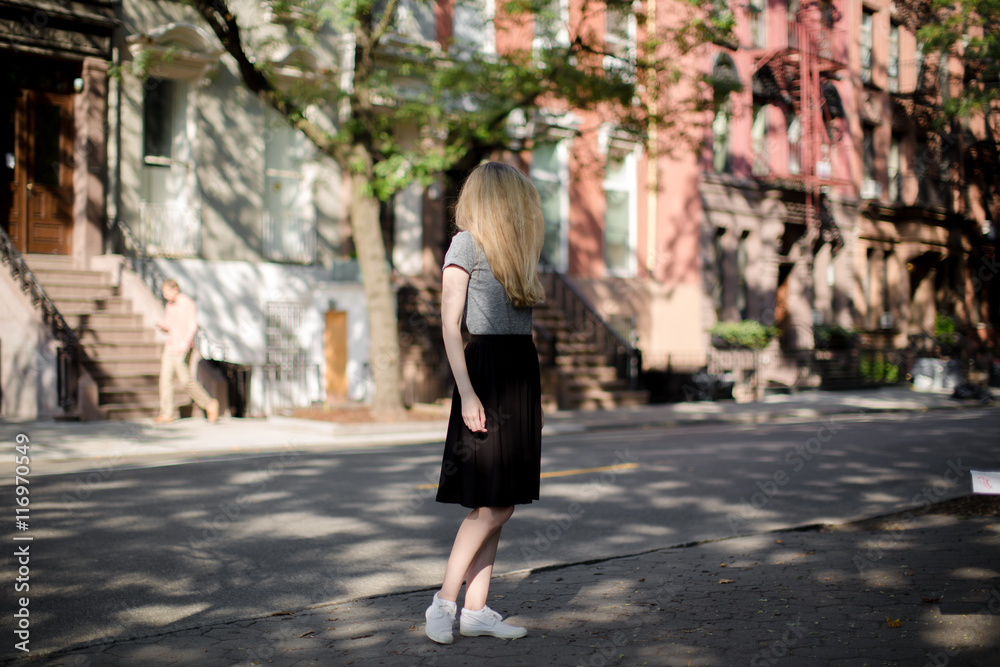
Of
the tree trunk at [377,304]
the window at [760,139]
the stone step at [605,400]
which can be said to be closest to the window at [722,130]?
the window at [760,139]

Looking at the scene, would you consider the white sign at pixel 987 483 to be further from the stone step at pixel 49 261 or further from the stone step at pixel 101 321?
the stone step at pixel 49 261

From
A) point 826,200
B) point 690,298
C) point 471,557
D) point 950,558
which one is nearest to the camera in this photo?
point 471,557

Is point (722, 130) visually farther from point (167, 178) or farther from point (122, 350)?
point (122, 350)

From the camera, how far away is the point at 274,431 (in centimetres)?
1360

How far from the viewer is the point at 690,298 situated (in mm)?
26141

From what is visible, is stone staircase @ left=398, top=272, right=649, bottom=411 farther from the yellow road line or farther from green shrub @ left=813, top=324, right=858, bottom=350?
green shrub @ left=813, top=324, right=858, bottom=350

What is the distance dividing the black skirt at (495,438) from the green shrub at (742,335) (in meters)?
22.5

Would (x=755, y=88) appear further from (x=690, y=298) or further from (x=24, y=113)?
(x=24, y=113)

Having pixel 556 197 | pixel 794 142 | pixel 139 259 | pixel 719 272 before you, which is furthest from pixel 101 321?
pixel 794 142

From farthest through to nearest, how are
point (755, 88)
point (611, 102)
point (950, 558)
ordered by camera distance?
point (755, 88), point (611, 102), point (950, 558)

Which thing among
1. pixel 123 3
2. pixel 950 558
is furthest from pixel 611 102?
pixel 950 558

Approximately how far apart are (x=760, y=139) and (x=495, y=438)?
2730cm

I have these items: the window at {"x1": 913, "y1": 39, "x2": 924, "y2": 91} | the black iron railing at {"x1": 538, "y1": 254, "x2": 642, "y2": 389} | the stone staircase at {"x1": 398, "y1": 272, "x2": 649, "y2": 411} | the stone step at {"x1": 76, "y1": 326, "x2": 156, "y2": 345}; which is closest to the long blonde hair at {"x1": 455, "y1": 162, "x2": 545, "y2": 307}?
the stone step at {"x1": 76, "y1": 326, "x2": 156, "y2": 345}

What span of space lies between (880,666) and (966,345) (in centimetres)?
3070
